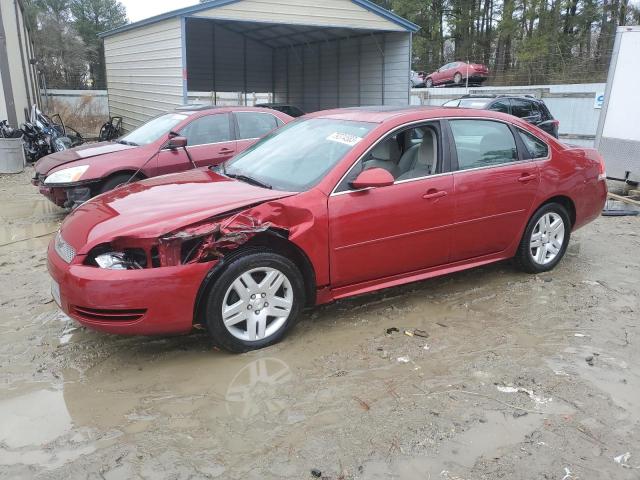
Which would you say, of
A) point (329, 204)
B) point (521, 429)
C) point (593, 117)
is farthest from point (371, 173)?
point (593, 117)

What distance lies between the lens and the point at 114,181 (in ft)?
24.0

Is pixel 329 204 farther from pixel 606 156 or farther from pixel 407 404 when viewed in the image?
pixel 606 156

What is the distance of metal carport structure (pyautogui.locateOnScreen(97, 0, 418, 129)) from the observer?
44.4 ft

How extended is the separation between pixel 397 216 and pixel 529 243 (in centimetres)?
168

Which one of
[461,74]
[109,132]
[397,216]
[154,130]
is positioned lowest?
[109,132]

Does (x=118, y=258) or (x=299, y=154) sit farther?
(x=299, y=154)

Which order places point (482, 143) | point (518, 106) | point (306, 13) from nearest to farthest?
1. point (482, 143)
2. point (518, 106)
3. point (306, 13)

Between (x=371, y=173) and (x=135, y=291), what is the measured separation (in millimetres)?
1798

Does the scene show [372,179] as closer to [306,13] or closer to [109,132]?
[306,13]

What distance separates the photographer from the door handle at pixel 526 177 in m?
4.95

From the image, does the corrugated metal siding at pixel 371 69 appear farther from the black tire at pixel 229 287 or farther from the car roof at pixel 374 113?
the black tire at pixel 229 287

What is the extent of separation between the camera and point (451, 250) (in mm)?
4645

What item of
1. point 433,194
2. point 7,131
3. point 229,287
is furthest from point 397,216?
point 7,131

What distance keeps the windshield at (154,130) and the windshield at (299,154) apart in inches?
126
